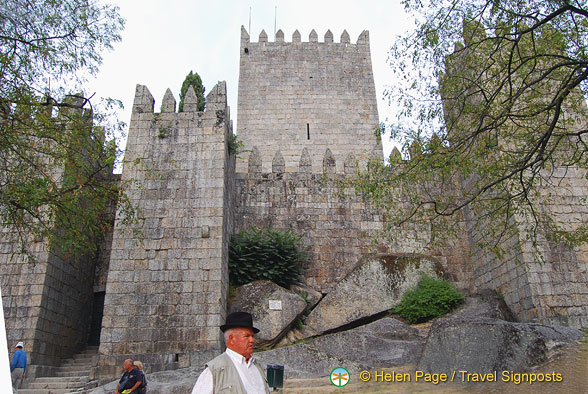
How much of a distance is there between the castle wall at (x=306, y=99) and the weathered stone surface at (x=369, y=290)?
284 inches

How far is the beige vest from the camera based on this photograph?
9.42 ft

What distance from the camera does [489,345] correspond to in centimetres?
687

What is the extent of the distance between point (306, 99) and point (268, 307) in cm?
1209

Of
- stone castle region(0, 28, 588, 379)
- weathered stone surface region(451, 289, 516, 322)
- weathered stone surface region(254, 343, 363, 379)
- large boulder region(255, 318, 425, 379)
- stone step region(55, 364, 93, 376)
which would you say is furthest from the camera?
weathered stone surface region(451, 289, 516, 322)

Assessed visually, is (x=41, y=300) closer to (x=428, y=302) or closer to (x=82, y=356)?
(x=82, y=356)

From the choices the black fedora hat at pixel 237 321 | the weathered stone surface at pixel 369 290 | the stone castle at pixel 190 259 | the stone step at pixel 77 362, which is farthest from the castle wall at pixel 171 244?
the black fedora hat at pixel 237 321

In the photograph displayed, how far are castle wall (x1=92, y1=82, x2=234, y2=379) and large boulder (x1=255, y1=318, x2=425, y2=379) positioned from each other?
1440 mm

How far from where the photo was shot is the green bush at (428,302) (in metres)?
10.7

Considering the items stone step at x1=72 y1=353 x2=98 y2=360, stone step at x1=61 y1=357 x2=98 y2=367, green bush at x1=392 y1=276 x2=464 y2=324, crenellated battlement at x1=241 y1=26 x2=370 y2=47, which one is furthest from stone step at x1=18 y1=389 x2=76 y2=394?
crenellated battlement at x1=241 y1=26 x2=370 y2=47

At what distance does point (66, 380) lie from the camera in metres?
8.80

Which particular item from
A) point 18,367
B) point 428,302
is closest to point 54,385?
point 18,367

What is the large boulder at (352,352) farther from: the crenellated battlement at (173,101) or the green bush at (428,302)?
the crenellated battlement at (173,101)

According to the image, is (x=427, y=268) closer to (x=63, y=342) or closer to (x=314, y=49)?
(x=63, y=342)

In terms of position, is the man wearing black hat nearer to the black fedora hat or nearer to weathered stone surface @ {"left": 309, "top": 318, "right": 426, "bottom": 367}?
the black fedora hat
